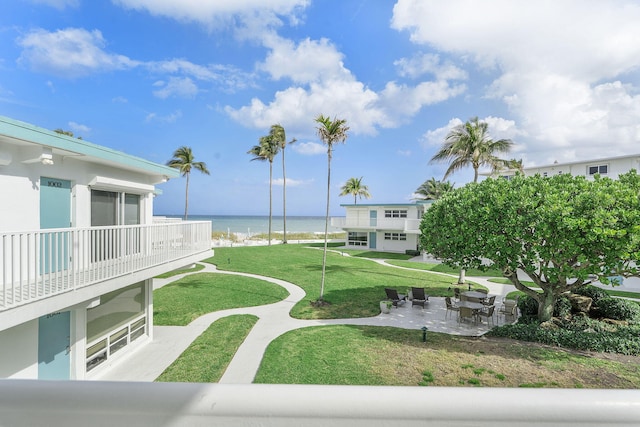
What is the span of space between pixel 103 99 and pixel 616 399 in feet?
71.5

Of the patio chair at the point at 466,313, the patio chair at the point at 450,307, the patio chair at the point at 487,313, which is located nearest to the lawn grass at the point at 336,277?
the patio chair at the point at 450,307

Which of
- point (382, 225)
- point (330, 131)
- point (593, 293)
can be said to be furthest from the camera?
point (382, 225)

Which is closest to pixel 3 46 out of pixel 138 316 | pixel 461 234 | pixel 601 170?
pixel 138 316

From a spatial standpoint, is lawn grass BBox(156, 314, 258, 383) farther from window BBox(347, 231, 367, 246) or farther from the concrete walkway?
window BBox(347, 231, 367, 246)

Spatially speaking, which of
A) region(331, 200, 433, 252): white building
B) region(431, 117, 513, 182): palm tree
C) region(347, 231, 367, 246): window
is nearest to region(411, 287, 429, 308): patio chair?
region(431, 117, 513, 182): palm tree

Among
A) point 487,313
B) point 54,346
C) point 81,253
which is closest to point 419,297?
point 487,313

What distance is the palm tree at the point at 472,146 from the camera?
66.2 ft

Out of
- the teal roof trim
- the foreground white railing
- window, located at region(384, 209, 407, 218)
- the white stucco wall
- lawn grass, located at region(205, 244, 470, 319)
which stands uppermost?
the teal roof trim

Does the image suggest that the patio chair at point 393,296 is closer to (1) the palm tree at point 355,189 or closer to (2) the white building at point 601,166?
(2) the white building at point 601,166

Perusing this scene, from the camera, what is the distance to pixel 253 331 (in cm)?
1200

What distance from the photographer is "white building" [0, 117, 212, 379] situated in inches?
225

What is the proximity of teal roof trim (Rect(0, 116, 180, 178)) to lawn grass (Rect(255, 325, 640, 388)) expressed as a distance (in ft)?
22.6

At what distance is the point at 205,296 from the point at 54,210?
35.4 ft

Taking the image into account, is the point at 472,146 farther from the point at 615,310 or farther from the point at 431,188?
the point at 431,188
